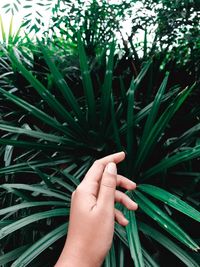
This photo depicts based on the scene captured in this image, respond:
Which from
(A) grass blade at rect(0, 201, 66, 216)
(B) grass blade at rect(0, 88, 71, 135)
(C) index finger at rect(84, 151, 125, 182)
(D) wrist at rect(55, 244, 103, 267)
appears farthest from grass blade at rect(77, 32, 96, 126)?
(D) wrist at rect(55, 244, 103, 267)

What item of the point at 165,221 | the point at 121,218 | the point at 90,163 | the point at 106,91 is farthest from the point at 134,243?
the point at 106,91

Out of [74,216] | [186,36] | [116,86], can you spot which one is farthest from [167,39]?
[74,216]

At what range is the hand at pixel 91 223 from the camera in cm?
67

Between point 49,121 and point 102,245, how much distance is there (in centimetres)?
75

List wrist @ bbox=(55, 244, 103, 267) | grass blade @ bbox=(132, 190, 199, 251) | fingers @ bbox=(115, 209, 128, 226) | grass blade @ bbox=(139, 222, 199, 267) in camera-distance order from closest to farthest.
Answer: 1. wrist @ bbox=(55, 244, 103, 267)
2. fingers @ bbox=(115, 209, 128, 226)
3. grass blade @ bbox=(132, 190, 199, 251)
4. grass blade @ bbox=(139, 222, 199, 267)

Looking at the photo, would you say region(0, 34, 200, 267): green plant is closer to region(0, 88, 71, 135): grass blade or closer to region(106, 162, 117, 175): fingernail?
region(0, 88, 71, 135): grass blade

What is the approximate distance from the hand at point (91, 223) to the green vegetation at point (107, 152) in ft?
0.87

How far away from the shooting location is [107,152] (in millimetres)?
Answer: 1393

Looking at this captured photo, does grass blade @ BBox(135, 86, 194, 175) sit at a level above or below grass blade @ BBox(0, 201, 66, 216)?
above

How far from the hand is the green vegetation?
0.26 metres

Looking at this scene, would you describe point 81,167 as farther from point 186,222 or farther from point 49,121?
point 186,222

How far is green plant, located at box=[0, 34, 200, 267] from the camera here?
1.04 m

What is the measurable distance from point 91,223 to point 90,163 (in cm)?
71

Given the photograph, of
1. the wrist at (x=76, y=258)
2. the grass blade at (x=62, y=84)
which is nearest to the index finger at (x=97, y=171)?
the wrist at (x=76, y=258)
